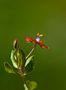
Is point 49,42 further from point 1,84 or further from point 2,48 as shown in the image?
point 1,84

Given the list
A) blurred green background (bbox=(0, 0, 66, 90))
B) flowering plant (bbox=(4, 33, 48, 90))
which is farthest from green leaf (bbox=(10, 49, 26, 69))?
blurred green background (bbox=(0, 0, 66, 90))

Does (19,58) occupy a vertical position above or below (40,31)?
below

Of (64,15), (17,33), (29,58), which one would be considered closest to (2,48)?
(17,33)

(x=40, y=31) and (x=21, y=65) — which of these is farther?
(x=40, y=31)

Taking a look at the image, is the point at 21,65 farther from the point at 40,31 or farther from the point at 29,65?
the point at 40,31

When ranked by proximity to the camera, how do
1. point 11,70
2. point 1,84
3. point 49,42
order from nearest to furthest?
point 11,70 < point 1,84 < point 49,42

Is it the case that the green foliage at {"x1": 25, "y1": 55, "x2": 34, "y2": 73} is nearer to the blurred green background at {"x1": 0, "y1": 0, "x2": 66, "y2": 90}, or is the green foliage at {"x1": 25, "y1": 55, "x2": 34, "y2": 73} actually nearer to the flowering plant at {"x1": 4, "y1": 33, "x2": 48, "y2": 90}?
the flowering plant at {"x1": 4, "y1": 33, "x2": 48, "y2": 90}

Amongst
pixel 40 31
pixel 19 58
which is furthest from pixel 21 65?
pixel 40 31

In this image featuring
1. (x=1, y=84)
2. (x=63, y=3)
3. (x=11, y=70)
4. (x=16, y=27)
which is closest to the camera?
(x=11, y=70)

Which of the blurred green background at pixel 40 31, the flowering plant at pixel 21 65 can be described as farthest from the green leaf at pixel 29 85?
the blurred green background at pixel 40 31
